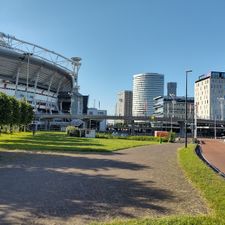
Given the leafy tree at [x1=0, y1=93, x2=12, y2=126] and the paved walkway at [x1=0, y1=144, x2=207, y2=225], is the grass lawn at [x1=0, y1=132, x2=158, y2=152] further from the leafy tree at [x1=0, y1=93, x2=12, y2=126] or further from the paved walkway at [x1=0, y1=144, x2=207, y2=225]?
the paved walkway at [x1=0, y1=144, x2=207, y2=225]

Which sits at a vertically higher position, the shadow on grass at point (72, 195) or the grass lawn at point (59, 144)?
the grass lawn at point (59, 144)

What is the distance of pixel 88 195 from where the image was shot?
32.9 ft

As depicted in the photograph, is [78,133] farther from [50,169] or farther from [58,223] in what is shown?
[58,223]

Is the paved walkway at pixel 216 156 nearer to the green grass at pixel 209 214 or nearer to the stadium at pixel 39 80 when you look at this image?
the green grass at pixel 209 214

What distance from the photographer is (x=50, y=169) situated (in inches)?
627

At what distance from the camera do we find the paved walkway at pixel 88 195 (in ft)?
25.8

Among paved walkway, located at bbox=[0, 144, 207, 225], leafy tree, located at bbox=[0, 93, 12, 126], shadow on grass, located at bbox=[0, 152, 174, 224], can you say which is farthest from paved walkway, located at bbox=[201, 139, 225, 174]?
leafy tree, located at bbox=[0, 93, 12, 126]

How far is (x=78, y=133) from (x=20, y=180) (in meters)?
51.1

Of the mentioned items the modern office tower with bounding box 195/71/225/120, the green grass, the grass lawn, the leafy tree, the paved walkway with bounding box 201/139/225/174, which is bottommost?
the paved walkway with bounding box 201/139/225/174

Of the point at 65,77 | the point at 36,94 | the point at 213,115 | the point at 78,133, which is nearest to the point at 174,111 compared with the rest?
the point at 213,115

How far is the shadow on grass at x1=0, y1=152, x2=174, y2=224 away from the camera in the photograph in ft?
26.6

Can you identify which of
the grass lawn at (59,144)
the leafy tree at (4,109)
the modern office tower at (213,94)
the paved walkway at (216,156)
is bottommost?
the paved walkway at (216,156)

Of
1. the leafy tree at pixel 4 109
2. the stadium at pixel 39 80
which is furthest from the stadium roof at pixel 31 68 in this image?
the leafy tree at pixel 4 109

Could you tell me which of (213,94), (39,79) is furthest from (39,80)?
(213,94)
